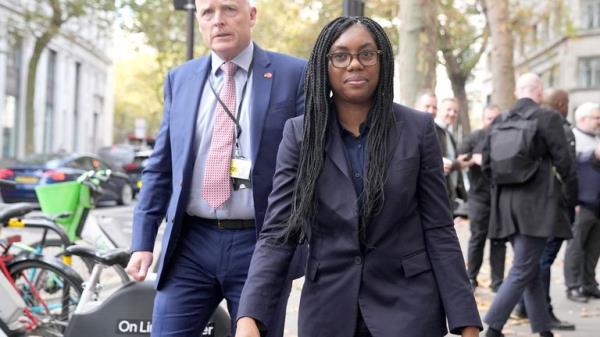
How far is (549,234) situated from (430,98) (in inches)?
75.0

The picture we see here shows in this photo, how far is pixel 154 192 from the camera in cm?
386

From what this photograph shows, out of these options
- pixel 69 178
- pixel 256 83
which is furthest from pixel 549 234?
pixel 69 178

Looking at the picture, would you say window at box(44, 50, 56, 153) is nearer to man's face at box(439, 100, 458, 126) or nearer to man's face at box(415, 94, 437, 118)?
man's face at box(439, 100, 458, 126)

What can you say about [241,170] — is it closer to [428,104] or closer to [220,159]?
[220,159]

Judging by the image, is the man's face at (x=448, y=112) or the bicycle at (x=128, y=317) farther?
the man's face at (x=448, y=112)

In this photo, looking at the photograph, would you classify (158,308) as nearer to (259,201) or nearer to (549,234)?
(259,201)

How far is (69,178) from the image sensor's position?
18906 mm

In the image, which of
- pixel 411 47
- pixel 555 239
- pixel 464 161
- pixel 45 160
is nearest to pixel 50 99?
pixel 45 160

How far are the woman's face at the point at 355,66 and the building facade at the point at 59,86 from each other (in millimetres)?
27031

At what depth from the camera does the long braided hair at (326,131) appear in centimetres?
271

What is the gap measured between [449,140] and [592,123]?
131 cm

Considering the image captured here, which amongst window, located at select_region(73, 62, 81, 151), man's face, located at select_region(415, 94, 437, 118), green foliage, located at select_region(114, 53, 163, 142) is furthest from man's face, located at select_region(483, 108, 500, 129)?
green foliage, located at select_region(114, 53, 163, 142)

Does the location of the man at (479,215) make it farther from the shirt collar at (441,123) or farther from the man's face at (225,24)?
the man's face at (225,24)

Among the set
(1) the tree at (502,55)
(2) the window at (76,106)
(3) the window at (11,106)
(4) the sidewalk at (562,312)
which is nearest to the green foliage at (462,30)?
(1) the tree at (502,55)
